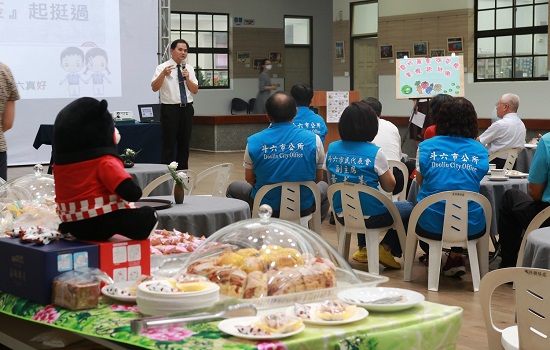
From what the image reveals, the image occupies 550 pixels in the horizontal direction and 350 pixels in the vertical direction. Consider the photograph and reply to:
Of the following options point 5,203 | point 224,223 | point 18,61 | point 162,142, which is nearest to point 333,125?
point 162,142

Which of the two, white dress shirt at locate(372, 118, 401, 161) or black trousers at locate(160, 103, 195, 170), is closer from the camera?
white dress shirt at locate(372, 118, 401, 161)

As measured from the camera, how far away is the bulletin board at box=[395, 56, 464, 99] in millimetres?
10531

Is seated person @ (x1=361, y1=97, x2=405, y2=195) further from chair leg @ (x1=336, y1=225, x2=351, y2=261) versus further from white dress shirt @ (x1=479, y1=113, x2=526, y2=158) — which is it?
white dress shirt @ (x1=479, y1=113, x2=526, y2=158)

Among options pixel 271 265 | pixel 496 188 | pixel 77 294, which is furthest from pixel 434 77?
pixel 77 294

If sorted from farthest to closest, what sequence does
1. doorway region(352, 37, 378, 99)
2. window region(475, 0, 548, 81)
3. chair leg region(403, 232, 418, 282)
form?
doorway region(352, 37, 378, 99)
window region(475, 0, 548, 81)
chair leg region(403, 232, 418, 282)

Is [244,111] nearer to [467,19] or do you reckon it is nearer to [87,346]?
[467,19]

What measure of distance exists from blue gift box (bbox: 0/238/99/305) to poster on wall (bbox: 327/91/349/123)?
8.84m

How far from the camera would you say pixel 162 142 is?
10445 millimetres

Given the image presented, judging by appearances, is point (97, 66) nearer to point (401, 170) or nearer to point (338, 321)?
point (401, 170)

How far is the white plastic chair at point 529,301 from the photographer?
2.97m

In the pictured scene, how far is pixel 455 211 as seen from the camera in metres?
Result: 5.71

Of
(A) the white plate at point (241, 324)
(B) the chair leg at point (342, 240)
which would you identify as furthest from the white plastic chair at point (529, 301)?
(B) the chair leg at point (342, 240)

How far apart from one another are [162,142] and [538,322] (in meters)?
7.82

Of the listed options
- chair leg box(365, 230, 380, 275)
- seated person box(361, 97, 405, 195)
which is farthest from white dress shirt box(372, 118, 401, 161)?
chair leg box(365, 230, 380, 275)
